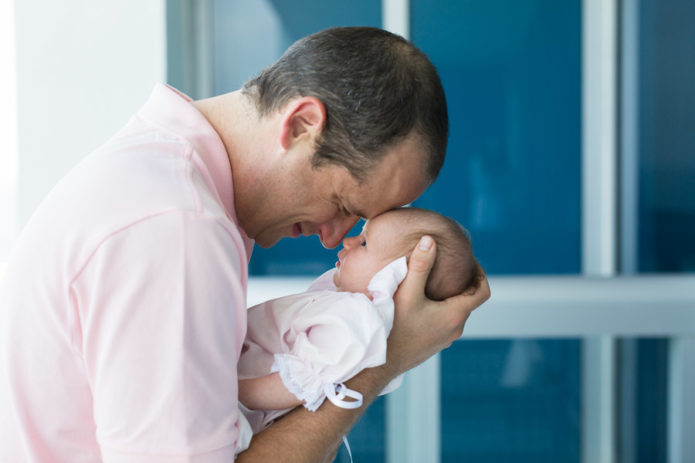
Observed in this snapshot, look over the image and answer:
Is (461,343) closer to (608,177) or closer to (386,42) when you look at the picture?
(608,177)

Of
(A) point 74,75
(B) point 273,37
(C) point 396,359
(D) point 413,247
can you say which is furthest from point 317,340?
(B) point 273,37

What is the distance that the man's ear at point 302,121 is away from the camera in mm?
957

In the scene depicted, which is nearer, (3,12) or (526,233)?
(3,12)

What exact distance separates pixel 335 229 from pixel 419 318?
0.24m

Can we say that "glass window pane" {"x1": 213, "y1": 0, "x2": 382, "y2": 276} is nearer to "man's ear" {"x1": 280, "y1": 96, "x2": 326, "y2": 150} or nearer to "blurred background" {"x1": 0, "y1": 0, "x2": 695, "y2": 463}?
"blurred background" {"x1": 0, "y1": 0, "x2": 695, "y2": 463}

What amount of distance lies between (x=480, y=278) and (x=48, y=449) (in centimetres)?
85

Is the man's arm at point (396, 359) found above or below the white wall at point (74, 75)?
below

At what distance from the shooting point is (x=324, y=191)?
1.08m

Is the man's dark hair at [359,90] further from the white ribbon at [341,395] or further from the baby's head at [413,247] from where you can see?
the white ribbon at [341,395]

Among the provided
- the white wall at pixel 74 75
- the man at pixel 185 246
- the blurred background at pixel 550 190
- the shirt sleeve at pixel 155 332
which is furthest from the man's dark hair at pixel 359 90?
the blurred background at pixel 550 190

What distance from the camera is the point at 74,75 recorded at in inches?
96.3

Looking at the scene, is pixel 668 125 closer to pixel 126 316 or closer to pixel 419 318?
pixel 419 318

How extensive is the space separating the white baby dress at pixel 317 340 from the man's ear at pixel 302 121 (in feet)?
0.98

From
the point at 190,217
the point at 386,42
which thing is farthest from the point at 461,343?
the point at 190,217
